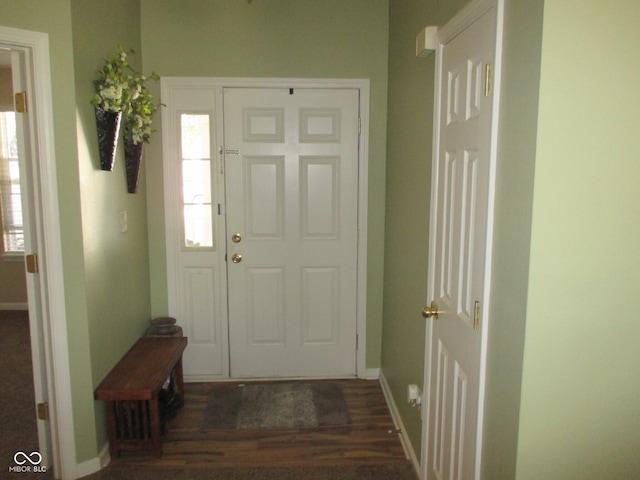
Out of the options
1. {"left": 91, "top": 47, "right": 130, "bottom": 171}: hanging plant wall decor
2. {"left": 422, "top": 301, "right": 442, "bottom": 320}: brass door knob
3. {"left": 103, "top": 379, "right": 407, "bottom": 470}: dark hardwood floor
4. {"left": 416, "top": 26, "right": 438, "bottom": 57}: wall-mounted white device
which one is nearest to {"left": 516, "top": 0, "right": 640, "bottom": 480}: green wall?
{"left": 422, "top": 301, "right": 442, "bottom": 320}: brass door knob

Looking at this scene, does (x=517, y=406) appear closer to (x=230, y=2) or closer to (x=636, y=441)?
(x=636, y=441)

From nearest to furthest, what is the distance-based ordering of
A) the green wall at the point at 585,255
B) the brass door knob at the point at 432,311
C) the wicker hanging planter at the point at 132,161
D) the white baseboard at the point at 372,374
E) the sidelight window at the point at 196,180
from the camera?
the green wall at the point at 585,255
the brass door knob at the point at 432,311
the wicker hanging planter at the point at 132,161
the sidelight window at the point at 196,180
the white baseboard at the point at 372,374

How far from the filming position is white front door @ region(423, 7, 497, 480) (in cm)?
146

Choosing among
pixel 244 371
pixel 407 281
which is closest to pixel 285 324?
pixel 244 371

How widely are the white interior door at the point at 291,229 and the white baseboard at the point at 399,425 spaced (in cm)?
32

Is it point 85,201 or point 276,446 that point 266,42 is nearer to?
point 85,201

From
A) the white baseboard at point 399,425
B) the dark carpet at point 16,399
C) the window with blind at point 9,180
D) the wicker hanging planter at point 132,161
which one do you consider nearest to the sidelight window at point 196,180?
the wicker hanging planter at point 132,161

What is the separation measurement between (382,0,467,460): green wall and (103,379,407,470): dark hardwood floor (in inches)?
7.3

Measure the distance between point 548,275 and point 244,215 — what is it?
2.34 meters

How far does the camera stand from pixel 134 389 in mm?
2318

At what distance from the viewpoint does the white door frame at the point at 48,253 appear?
202 centimetres

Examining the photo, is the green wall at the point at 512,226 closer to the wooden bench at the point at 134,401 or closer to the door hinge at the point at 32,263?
the wooden bench at the point at 134,401

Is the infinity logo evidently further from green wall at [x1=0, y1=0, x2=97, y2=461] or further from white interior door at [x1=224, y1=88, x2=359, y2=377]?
white interior door at [x1=224, y1=88, x2=359, y2=377]

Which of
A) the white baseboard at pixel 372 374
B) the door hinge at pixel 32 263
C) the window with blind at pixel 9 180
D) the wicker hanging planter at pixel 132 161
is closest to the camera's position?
the door hinge at pixel 32 263
